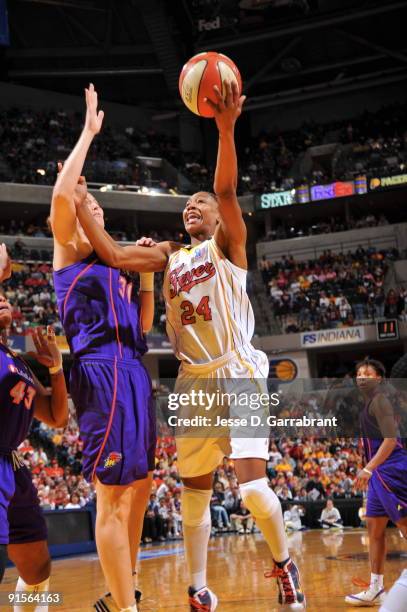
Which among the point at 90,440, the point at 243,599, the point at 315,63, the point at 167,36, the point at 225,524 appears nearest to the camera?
the point at 90,440

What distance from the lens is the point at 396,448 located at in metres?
6.66

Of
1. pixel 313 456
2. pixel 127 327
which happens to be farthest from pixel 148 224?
pixel 127 327

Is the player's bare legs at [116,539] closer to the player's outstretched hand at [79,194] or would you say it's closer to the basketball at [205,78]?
the player's outstretched hand at [79,194]

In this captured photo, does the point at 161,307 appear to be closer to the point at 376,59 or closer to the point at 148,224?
the point at 148,224

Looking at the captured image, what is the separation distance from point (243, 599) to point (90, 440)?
2.86m

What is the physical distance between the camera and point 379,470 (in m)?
6.54

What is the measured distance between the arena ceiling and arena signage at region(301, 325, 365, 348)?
42.2 ft

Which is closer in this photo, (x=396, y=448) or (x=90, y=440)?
(x=90, y=440)

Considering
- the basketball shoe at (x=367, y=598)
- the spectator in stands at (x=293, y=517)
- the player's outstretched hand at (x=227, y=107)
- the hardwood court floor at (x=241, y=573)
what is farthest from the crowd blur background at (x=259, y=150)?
the player's outstretched hand at (x=227, y=107)

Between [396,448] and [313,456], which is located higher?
[396,448]

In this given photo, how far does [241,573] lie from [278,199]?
23924 mm

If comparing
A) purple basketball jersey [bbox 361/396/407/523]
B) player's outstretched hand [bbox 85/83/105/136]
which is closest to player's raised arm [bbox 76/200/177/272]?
player's outstretched hand [bbox 85/83/105/136]

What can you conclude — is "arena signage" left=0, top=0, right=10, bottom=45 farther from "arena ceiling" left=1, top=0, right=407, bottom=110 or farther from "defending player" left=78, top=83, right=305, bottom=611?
"defending player" left=78, top=83, right=305, bottom=611

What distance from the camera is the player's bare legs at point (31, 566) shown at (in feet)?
13.2
